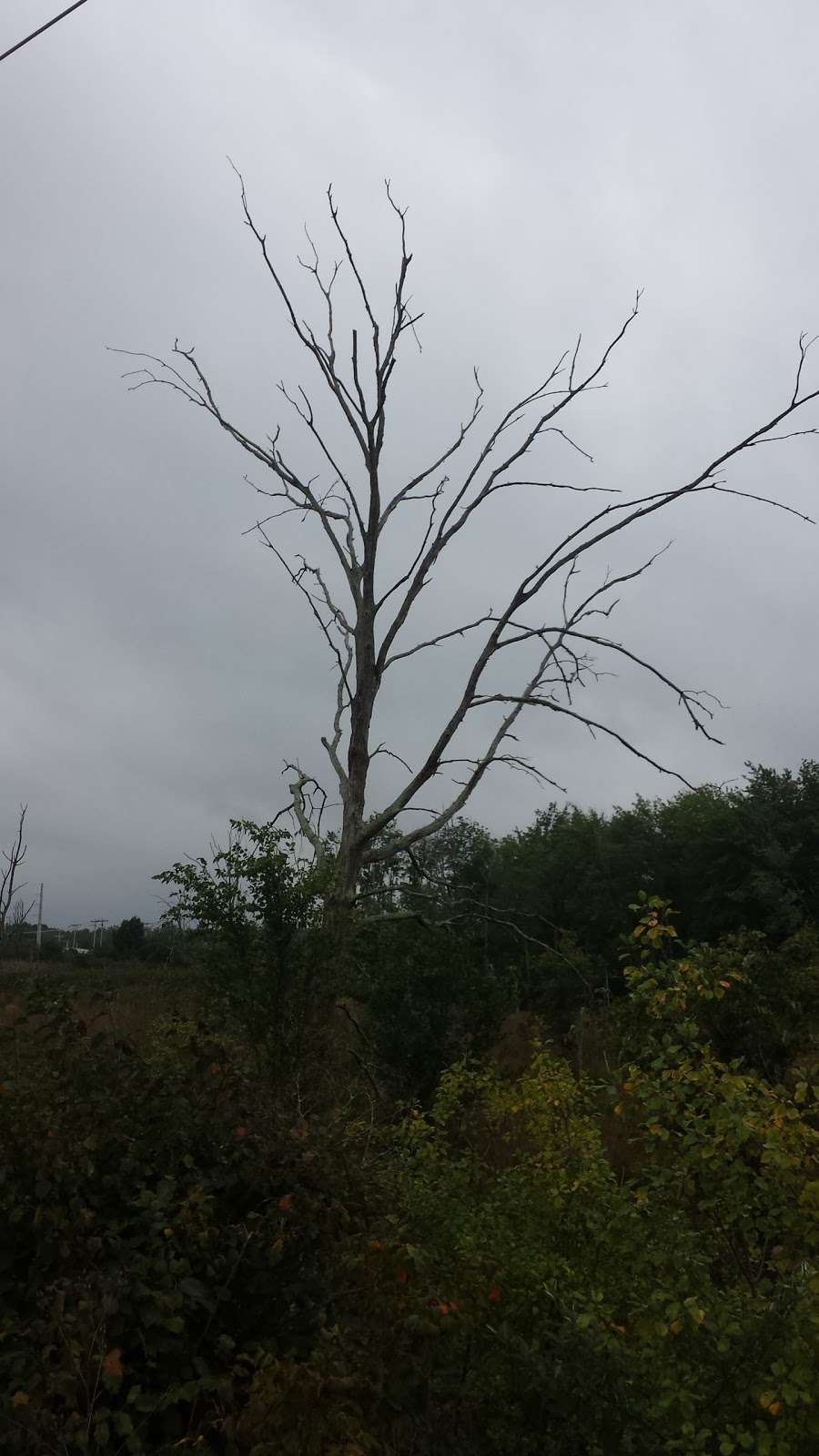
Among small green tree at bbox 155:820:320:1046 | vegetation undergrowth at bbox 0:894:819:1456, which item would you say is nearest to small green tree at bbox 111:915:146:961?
small green tree at bbox 155:820:320:1046

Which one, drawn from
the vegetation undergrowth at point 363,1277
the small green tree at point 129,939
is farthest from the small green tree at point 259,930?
the small green tree at point 129,939

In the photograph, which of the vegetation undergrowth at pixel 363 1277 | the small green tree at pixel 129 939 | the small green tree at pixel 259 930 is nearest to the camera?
the vegetation undergrowth at pixel 363 1277

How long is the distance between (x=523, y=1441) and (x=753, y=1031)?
968 cm

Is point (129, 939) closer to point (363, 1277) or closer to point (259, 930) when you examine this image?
point (259, 930)

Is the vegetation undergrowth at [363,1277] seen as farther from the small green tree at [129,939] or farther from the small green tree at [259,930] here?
the small green tree at [129,939]

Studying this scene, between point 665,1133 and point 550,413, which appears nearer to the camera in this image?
point 665,1133

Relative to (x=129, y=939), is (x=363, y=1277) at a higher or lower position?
lower

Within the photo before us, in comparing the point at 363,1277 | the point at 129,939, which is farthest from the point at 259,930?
the point at 129,939

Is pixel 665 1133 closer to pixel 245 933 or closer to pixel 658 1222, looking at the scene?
pixel 658 1222

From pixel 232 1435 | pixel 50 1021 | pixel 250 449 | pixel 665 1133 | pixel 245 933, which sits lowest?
pixel 232 1435

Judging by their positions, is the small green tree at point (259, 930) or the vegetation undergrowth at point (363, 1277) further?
the small green tree at point (259, 930)

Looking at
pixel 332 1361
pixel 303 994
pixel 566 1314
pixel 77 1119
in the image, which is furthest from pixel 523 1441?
pixel 303 994

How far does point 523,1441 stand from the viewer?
3.32 meters

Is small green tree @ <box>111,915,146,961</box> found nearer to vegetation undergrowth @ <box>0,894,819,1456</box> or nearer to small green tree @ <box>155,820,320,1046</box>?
small green tree @ <box>155,820,320,1046</box>
